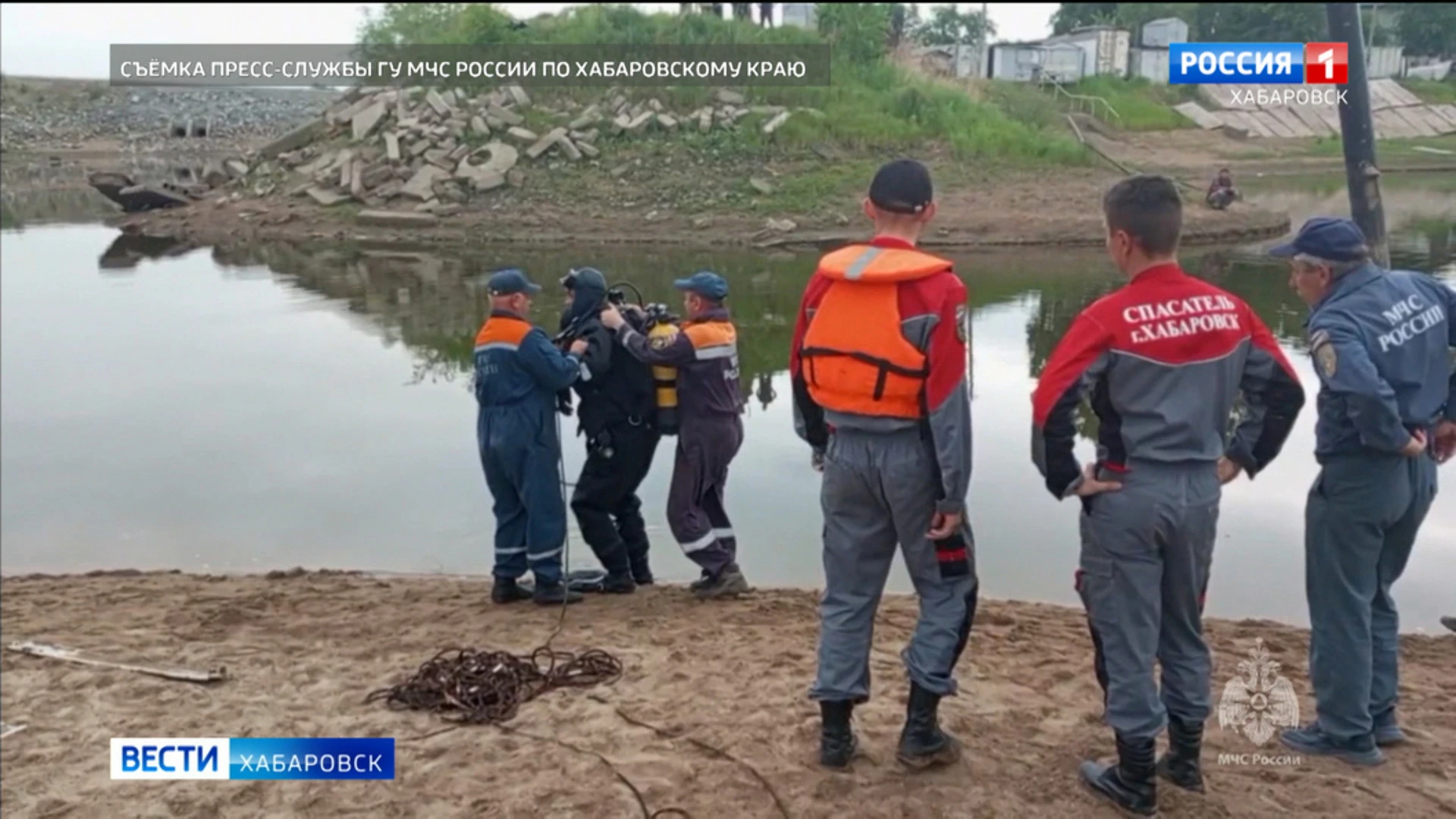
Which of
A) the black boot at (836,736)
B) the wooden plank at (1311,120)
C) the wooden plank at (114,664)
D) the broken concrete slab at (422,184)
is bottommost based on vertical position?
the wooden plank at (114,664)

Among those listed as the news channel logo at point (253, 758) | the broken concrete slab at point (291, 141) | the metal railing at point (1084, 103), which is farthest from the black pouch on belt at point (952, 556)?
the broken concrete slab at point (291, 141)

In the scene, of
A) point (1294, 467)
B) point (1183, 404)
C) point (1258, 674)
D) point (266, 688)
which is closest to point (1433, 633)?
point (1258, 674)

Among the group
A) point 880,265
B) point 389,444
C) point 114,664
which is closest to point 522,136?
point 389,444

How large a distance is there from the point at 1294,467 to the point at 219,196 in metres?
28.4

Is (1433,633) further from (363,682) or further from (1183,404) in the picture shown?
(363,682)

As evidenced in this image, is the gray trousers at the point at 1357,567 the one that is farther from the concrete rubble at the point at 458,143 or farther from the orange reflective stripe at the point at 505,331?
the concrete rubble at the point at 458,143

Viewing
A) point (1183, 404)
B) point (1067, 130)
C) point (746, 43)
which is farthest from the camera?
point (746, 43)

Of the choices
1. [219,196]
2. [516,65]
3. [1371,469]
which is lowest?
[1371,469]

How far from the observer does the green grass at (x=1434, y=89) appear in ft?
23.3

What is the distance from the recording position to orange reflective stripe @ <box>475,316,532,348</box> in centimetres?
614

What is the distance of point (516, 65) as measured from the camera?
29938mm

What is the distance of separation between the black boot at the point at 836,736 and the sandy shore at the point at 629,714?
0.19ft

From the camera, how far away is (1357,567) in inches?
158

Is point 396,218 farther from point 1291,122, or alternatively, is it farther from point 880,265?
point 880,265
